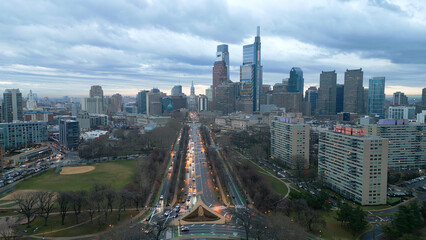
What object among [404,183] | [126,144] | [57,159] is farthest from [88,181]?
[404,183]

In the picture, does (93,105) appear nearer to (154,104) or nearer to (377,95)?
(154,104)

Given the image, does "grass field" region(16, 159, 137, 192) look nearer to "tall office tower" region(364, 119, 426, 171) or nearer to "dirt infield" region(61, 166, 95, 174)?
"dirt infield" region(61, 166, 95, 174)

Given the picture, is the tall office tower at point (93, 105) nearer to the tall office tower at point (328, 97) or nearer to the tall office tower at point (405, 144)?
the tall office tower at point (328, 97)

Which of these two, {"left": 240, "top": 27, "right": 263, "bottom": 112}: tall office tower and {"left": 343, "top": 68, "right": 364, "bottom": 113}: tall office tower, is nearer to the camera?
{"left": 240, "top": 27, "right": 263, "bottom": 112}: tall office tower

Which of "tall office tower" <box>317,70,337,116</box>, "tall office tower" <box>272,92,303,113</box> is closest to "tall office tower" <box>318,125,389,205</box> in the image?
"tall office tower" <box>272,92,303,113</box>

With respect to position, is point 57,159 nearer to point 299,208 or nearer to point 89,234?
point 89,234
